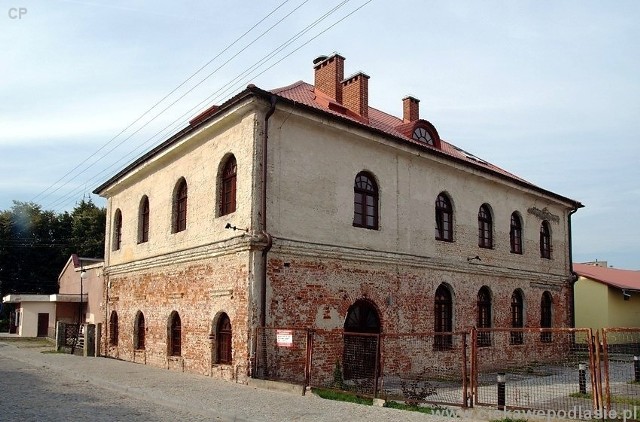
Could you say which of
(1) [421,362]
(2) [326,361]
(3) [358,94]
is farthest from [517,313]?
(2) [326,361]

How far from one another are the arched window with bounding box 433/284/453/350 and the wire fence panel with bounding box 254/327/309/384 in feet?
18.9

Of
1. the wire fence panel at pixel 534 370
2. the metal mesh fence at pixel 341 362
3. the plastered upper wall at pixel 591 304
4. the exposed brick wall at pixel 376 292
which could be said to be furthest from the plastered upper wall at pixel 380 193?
the plastered upper wall at pixel 591 304

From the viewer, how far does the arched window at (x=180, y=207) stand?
18.2 metres

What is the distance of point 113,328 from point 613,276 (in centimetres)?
2744

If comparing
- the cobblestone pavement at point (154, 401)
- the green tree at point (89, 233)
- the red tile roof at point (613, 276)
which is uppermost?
the green tree at point (89, 233)

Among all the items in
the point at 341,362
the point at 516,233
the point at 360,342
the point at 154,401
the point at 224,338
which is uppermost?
the point at 516,233

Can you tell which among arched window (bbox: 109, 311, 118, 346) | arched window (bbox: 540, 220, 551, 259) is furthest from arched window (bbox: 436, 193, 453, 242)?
arched window (bbox: 109, 311, 118, 346)

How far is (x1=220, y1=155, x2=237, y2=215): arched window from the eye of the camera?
15.6 metres

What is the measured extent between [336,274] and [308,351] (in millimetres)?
3223

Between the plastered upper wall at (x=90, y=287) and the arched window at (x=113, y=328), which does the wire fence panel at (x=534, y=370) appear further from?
the plastered upper wall at (x=90, y=287)

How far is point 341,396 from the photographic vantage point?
11758 millimetres

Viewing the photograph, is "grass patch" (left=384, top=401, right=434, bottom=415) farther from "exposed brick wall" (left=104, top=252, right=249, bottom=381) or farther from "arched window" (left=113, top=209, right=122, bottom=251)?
"arched window" (left=113, top=209, right=122, bottom=251)

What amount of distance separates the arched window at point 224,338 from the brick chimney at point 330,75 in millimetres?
8083

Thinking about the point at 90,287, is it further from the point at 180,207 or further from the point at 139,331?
the point at 180,207
